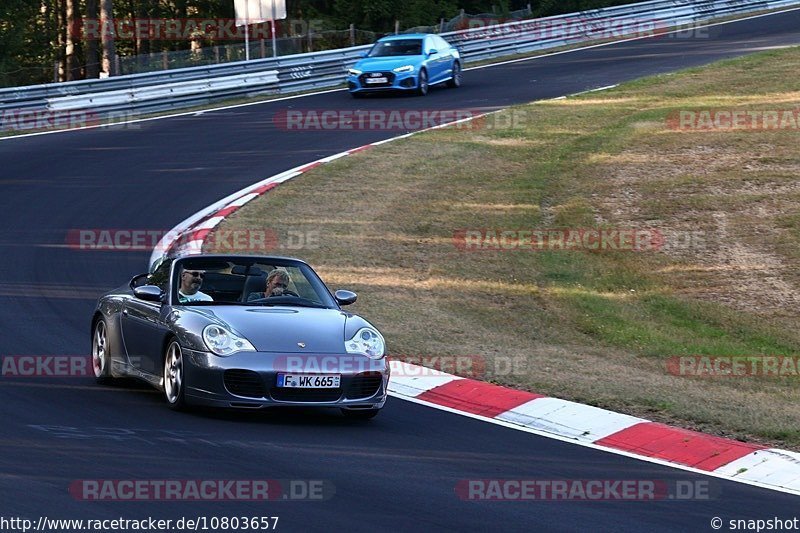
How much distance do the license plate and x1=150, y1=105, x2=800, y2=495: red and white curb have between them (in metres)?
1.24

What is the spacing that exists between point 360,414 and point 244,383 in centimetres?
104

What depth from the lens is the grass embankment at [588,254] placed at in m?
11.8

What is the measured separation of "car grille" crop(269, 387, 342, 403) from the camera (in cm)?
879

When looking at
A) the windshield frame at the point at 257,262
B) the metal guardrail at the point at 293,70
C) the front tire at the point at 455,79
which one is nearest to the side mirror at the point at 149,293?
the windshield frame at the point at 257,262

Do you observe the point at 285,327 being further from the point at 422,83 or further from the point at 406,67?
the point at 422,83

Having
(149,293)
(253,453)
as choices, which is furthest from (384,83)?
(253,453)

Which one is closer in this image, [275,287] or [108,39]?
[275,287]

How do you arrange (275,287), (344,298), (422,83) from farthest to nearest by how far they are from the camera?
(422,83)
(344,298)
(275,287)

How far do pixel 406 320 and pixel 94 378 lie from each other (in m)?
3.84

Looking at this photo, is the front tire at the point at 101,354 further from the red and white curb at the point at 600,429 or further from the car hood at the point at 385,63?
the car hood at the point at 385,63

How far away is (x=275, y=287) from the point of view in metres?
9.91

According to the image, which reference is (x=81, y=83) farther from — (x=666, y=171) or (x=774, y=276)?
(x=774, y=276)

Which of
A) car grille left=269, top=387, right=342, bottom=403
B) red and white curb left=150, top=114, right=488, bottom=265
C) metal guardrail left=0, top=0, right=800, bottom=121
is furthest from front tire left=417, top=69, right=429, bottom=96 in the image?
car grille left=269, top=387, right=342, bottom=403

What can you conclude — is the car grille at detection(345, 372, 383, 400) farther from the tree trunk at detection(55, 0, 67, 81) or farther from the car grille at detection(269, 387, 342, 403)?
the tree trunk at detection(55, 0, 67, 81)
